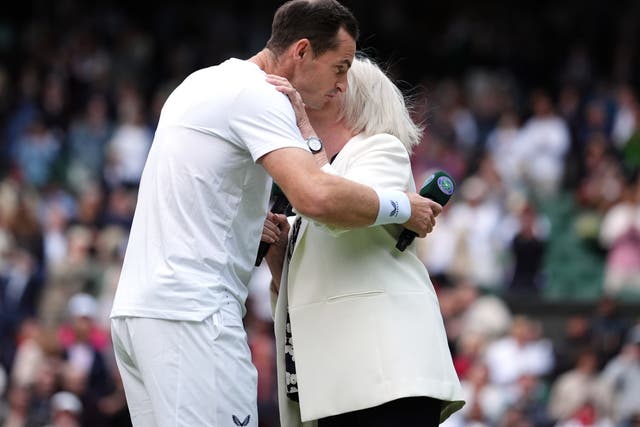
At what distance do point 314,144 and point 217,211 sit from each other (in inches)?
16.0

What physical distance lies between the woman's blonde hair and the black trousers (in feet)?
2.97

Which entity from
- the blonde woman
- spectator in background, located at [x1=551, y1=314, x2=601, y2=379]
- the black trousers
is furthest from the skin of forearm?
spectator in background, located at [x1=551, y1=314, x2=601, y2=379]

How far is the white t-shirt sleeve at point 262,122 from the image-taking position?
4398mm

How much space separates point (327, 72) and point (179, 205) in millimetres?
687

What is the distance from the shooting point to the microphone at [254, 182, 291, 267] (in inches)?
201

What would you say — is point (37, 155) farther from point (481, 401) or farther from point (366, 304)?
point (366, 304)

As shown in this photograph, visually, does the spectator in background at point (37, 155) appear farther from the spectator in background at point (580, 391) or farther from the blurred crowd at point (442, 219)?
the spectator in background at point (580, 391)

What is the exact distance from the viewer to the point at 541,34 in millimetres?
21344

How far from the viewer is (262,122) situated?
174 inches

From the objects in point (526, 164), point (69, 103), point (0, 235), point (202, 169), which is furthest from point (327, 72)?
point (69, 103)

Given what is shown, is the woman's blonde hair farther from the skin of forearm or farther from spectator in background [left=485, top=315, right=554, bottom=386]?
spectator in background [left=485, top=315, right=554, bottom=386]

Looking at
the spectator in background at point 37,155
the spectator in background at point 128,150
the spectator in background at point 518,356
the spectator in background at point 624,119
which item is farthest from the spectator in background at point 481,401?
the spectator in background at point 37,155

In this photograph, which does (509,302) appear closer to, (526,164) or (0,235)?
(526,164)

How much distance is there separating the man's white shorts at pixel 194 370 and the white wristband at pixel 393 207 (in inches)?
23.5
